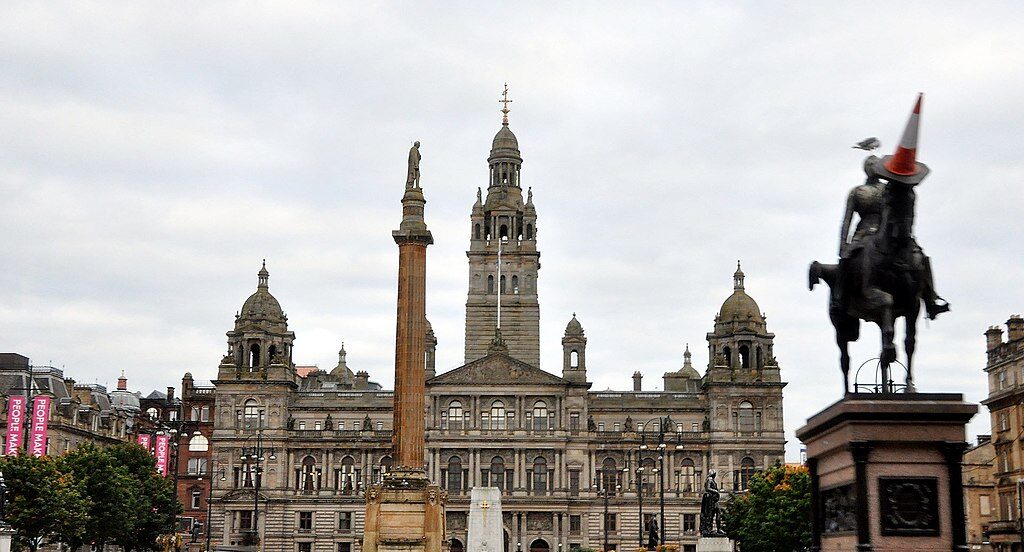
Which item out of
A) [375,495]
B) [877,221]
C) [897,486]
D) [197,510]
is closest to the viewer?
[897,486]

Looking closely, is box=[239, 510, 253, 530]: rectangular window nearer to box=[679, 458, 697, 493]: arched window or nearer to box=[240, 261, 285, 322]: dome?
box=[240, 261, 285, 322]: dome

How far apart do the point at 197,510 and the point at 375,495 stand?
79.8 m

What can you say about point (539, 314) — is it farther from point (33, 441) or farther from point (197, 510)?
point (33, 441)

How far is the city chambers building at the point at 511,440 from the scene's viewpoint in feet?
411

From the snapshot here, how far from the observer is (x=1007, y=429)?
81312mm

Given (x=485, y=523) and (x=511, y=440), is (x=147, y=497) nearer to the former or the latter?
(x=485, y=523)

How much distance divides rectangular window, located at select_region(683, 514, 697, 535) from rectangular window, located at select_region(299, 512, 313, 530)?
37850 millimetres

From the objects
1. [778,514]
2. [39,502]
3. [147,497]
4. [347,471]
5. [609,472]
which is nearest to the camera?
[39,502]

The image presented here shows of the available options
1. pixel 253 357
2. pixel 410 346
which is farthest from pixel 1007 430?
pixel 253 357

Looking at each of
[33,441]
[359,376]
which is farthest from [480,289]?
[33,441]

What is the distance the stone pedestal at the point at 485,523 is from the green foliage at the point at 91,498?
1816cm

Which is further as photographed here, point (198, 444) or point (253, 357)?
point (198, 444)

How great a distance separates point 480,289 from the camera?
5527 inches

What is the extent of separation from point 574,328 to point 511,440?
13729mm
